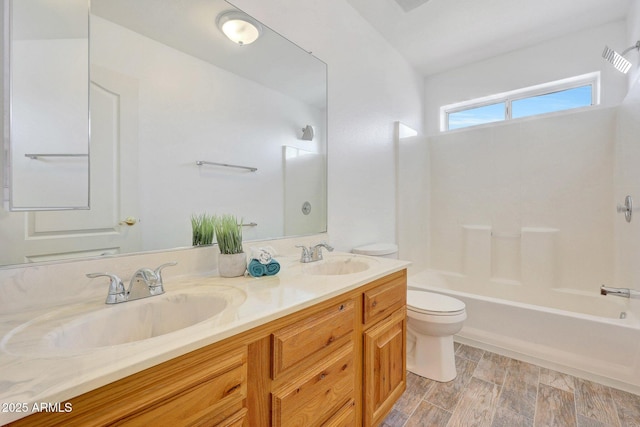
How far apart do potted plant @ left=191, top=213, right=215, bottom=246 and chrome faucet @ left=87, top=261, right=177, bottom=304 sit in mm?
279

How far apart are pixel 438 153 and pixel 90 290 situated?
3.29m

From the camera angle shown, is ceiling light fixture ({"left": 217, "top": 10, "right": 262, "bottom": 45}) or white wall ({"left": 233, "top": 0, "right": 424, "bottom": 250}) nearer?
ceiling light fixture ({"left": 217, "top": 10, "right": 262, "bottom": 45})

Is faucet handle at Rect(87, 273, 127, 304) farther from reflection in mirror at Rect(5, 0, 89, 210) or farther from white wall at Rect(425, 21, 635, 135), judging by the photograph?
white wall at Rect(425, 21, 635, 135)

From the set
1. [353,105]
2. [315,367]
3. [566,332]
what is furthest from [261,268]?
[566,332]

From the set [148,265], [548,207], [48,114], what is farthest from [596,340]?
[48,114]

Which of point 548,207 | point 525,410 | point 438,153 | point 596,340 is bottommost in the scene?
point 525,410

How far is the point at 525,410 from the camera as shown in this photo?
1.49 metres

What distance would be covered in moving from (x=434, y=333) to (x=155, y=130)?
193 centimetres

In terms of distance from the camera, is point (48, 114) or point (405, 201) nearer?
point (48, 114)

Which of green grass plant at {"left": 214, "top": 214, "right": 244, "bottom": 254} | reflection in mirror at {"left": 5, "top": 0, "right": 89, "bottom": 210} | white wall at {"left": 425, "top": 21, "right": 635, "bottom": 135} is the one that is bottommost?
green grass plant at {"left": 214, "top": 214, "right": 244, "bottom": 254}

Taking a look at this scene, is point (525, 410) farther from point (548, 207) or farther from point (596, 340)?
point (548, 207)

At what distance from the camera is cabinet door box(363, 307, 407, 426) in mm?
1167

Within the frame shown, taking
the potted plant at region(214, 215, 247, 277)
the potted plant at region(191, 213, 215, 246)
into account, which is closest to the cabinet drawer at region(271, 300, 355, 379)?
the potted plant at region(214, 215, 247, 277)

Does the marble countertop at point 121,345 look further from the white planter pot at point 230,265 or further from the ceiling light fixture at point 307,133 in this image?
the ceiling light fixture at point 307,133
